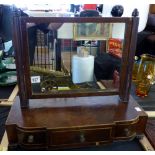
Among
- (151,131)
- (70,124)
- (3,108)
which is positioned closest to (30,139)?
(70,124)

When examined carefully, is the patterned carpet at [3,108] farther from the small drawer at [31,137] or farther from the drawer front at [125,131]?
the drawer front at [125,131]

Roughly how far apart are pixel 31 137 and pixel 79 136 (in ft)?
0.46

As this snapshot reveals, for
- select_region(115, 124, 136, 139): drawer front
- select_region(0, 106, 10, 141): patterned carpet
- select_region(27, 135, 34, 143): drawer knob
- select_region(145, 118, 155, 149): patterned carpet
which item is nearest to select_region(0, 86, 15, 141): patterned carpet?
select_region(0, 106, 10, 141): patterned carpet

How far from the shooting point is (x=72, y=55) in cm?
76

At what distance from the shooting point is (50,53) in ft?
2.52

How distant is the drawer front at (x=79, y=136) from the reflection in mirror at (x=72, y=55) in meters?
0.16

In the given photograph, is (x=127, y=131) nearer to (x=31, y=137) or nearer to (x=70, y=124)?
(x=70, y=124)

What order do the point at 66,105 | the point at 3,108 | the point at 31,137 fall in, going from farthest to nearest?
the point at 3,108, the point at 66,105, the point at 31,137

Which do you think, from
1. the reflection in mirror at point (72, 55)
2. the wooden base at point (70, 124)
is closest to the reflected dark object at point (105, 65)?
the reflection in mirror at point (72, 55)

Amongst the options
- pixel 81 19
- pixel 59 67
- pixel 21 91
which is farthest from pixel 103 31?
pixel 21 91

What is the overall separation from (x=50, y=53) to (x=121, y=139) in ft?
1.29

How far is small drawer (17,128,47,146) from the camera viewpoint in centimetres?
59

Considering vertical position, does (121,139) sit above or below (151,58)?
below

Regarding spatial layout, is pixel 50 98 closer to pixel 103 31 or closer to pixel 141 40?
pixel 103 31
